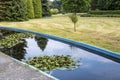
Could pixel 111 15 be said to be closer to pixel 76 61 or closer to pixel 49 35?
pixel 49 35

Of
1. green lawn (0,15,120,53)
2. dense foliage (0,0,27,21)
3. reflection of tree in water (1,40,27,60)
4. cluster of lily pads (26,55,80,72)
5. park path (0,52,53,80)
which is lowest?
reflection of tree in water (1,40,27,60)

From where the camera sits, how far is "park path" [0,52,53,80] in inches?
359

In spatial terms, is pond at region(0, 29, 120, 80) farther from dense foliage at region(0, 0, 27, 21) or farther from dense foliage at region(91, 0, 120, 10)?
dense foliage at region(91, 0, 120, 10)

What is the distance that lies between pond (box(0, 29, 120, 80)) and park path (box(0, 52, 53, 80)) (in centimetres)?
120

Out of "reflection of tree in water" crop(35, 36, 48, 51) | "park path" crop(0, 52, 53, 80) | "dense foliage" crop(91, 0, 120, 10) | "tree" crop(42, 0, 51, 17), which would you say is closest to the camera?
"park path" crop(0, 52, 53, 80)

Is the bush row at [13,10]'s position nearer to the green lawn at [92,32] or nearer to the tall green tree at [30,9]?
the tall green tree at [30,9]

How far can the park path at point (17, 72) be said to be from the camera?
9109 millimetres

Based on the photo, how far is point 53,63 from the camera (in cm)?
1207

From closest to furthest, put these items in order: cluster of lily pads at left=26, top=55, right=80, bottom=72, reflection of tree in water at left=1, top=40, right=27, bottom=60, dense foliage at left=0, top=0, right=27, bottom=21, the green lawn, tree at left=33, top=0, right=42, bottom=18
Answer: cluster of lily pads at left=26, top=55, right=80, bottom=72
reflection of tree in water at left=1, top=40, right=27, bottom=60
the green lawn
dense foliage at left=0, top=0, right=27, bottom=21
tree at left=33, top=0, right=42, bottom=18

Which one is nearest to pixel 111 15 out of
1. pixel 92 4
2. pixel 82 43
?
pixel 92 4

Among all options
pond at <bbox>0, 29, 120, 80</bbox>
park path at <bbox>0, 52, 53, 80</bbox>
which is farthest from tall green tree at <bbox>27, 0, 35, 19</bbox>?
park path at <bbox>0, 52, 53, 80</bbox>

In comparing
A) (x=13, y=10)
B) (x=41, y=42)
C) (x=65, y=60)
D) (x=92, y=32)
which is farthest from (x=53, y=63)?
(x=13, y=10)

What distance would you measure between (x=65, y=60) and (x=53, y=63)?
974 millimetres

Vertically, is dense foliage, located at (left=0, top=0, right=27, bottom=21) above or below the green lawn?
above
